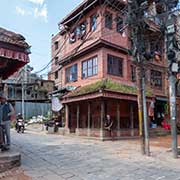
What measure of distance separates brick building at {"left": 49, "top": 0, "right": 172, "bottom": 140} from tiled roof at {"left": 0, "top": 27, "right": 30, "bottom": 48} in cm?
910

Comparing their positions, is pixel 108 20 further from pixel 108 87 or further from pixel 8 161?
pixel 8 161

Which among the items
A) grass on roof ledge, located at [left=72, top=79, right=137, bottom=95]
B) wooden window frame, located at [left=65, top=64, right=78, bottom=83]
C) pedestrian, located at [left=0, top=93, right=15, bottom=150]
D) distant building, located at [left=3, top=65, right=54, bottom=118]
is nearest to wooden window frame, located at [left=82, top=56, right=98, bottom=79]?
wooden window frame, located at [left=65, top=64, right=78, bottom=83]

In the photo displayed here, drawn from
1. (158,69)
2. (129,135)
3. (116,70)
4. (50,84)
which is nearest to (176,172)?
(129,135)

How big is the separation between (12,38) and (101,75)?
11.7 metres

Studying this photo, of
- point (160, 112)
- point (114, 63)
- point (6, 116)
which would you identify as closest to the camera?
point (6, 116)

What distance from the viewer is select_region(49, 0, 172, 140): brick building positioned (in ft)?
62.3

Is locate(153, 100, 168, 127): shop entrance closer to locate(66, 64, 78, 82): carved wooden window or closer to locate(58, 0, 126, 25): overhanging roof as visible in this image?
locate(66, 64, 78, 82): carved wooden window

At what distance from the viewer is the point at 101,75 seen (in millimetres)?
20031

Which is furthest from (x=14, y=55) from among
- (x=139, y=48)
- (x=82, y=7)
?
(x=82, y=7)

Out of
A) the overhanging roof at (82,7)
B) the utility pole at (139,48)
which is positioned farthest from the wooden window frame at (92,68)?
→ the utility pole at (139,48)

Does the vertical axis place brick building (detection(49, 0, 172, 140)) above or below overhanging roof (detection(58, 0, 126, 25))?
below

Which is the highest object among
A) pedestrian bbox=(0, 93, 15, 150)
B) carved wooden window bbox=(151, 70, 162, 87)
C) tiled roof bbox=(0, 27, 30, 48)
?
carved wooden window bbox=(151, 70, 162, 87)

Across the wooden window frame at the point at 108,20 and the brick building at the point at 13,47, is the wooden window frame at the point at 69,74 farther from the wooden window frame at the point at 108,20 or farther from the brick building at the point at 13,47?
the brick building at the point at 13,47

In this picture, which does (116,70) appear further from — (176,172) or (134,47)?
(176,172)
